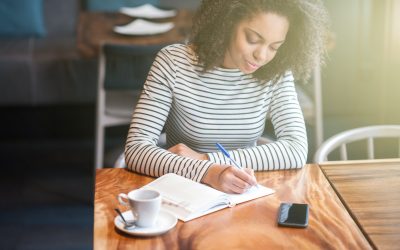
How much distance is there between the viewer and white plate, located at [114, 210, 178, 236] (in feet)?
3.76

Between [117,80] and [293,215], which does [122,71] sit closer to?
[117,80]

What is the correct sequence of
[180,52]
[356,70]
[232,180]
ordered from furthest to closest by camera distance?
[356,70], [180,52], [232,180]

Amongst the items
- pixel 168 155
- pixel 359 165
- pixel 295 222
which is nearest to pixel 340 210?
pixel 295 222

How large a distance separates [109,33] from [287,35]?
1.52 meters

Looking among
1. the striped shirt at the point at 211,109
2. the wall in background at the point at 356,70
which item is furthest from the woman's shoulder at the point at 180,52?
the wall in background at the point at 356,70

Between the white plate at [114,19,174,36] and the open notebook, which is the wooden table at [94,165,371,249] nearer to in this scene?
the open notebook

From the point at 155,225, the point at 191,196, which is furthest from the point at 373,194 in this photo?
the point at 155,225

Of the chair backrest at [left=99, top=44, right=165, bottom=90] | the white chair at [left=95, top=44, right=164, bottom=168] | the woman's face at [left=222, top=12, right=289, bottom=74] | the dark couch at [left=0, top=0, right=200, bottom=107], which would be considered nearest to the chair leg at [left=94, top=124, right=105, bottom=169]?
the white chair at [left=95, top=44, right=164, bottom=168]

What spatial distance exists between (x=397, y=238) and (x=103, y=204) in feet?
1.87

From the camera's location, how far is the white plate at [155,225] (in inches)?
45.1

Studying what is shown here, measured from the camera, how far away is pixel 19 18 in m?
3.67

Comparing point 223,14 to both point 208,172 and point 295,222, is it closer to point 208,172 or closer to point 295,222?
point 208,172

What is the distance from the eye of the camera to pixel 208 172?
143cm

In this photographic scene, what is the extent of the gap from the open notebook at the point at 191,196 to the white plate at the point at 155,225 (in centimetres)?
3
